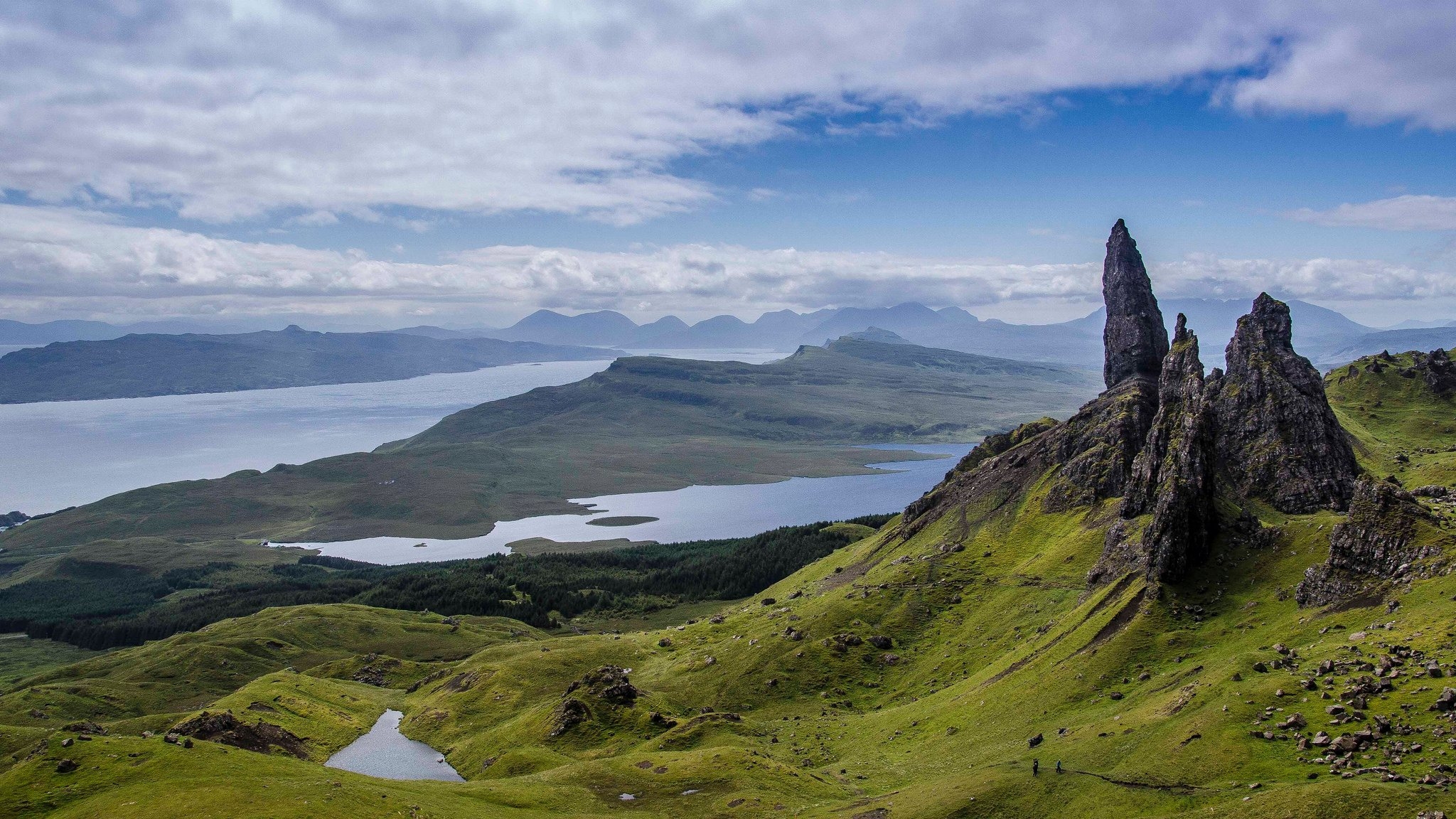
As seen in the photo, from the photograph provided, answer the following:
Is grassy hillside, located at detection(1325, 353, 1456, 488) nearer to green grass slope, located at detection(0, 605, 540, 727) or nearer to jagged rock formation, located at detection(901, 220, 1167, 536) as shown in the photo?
jagged rock formation, located at detection(901, 220, 1167, 536)

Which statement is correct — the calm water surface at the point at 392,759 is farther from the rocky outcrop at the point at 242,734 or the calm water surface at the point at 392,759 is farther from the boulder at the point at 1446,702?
the boulder at the point at 1446,702

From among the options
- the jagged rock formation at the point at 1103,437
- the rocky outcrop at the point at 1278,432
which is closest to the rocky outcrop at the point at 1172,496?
the rocky outcrop at the point at 1278,432

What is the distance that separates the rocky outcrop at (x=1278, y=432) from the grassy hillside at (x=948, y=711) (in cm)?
555

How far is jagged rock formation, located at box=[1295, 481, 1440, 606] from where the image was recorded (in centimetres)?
6894

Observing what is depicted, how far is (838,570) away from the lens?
17825 centimetres

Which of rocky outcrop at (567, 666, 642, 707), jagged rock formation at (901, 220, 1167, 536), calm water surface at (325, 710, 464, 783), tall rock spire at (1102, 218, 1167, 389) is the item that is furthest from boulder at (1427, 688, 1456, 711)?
tall rock spire at (1102, 218, 1167, 389)

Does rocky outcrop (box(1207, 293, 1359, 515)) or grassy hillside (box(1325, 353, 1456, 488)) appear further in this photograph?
grassy hillside (box(1325, 353, 1456, 488))

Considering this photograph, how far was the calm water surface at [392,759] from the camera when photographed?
104m

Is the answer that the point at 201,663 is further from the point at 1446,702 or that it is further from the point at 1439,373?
the point at 1439,373

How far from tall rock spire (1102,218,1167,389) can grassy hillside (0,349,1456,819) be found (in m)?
39.6

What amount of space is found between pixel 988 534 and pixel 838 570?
3896cm

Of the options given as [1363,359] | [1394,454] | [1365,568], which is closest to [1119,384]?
[1394,454]

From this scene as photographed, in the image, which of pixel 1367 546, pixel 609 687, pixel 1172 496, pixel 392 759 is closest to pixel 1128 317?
pixel 1172 496

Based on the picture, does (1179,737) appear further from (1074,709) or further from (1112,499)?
(1112,499)
